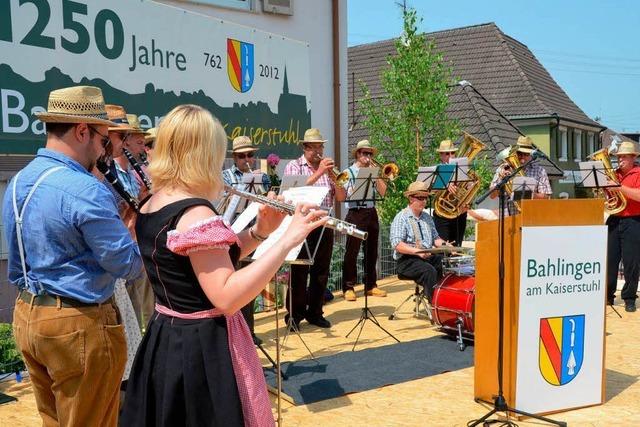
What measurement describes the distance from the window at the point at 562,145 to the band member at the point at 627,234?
1599cm

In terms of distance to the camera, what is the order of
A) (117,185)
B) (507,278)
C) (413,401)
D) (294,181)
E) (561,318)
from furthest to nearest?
(294,181) → (413,401) → (561,318) → (507,278) → (117,185)

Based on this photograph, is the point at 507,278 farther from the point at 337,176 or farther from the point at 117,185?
the point at 337,176

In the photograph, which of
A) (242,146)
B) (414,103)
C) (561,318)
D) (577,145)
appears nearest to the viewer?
(561,318)

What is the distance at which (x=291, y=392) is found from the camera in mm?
5316

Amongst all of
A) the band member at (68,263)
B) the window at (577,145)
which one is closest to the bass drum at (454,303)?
the band member at (68,263)

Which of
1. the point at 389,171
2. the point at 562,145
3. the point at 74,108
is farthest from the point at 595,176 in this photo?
the point at 562,145

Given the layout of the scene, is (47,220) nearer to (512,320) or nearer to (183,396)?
(183,396)

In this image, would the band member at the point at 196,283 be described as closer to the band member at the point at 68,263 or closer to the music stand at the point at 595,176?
the band member at the point at 68,263

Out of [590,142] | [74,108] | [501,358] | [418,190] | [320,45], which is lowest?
[501,358]

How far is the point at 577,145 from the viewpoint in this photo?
85.7ft

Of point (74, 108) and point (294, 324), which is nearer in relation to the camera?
point (74, 108)

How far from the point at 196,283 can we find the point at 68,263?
0.72 metres

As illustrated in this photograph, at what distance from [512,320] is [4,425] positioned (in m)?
3.66

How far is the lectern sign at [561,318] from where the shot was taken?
4.63 meters
